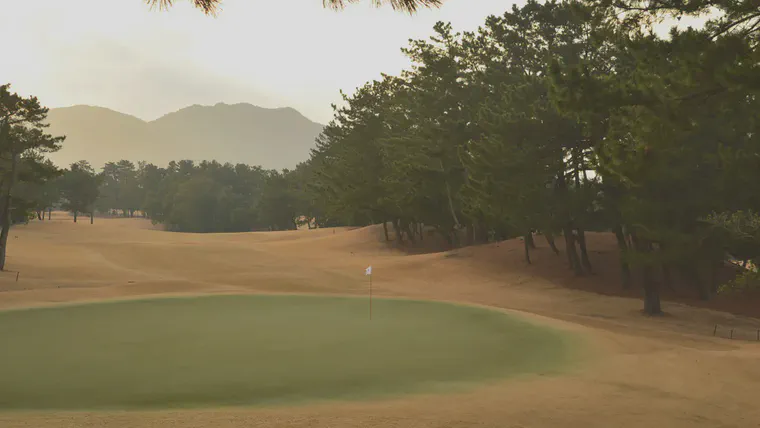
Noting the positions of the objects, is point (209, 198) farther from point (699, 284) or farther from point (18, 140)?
point (699, 284)

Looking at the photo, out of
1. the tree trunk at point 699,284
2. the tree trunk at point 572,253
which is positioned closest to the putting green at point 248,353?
the tree trunk at point 572,253

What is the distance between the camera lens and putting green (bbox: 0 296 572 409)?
7.72 meters

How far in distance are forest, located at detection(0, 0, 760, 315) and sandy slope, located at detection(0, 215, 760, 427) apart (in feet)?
6.69

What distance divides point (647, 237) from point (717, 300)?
6.88m

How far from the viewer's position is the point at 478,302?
20.4 metres

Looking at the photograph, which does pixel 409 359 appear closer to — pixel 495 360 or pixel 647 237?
pixel 495 360

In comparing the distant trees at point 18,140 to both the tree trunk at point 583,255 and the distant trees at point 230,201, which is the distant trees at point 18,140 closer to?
the tree trunk at point 583,255

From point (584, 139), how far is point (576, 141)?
0.31 m

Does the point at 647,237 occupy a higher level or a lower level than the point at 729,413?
higher

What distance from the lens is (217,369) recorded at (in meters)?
8.87

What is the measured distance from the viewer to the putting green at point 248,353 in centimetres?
772

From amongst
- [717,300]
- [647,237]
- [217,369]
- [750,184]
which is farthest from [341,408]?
[717,300]

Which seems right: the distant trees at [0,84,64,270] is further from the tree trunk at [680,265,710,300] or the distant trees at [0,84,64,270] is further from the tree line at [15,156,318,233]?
the tree line at [15,156,318,233]

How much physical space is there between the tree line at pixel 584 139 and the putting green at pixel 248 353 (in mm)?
5012
